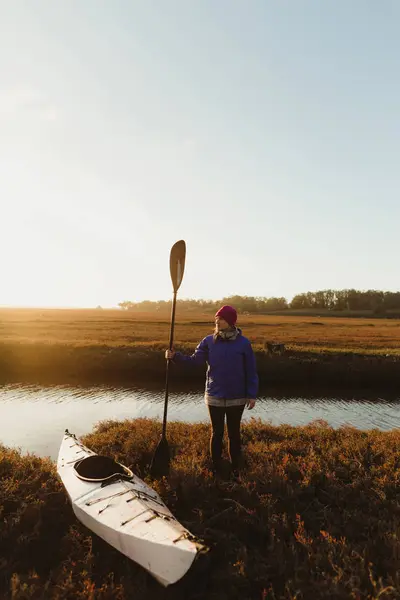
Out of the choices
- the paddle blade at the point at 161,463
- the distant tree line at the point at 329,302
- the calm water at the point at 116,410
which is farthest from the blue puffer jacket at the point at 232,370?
the distant tree line at the point at 329,302

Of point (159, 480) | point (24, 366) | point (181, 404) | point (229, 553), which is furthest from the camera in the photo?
point (24, 366)

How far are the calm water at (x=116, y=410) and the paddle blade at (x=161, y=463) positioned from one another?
24.1 feet

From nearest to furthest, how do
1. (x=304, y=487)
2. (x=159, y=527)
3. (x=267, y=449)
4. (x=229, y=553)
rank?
(x=159, y=527) → (x=229, y=553) → (x=304, y=487) → (x=267, y=449)

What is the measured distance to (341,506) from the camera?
6.62 metres

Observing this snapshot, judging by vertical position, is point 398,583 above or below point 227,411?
below

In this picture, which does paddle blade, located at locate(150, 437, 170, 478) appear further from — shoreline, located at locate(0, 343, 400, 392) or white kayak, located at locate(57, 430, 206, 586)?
shoreline, located at locate(0, 343, 400, 392)

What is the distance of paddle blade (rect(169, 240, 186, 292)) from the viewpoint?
9.84 metres

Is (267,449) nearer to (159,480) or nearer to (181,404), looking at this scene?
→ (159,480)

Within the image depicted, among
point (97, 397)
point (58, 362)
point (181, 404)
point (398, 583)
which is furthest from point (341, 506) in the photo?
point (58, 362)

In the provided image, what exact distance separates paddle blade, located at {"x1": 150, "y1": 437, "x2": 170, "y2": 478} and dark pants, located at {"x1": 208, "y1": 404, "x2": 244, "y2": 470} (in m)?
1.07

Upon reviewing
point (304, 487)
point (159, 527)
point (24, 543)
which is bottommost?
point (24, 543)

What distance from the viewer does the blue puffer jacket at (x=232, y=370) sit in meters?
7.20

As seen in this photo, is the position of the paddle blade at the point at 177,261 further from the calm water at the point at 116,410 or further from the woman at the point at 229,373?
the calm water at the point at 116,410

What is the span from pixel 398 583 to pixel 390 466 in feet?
→ 12.8
